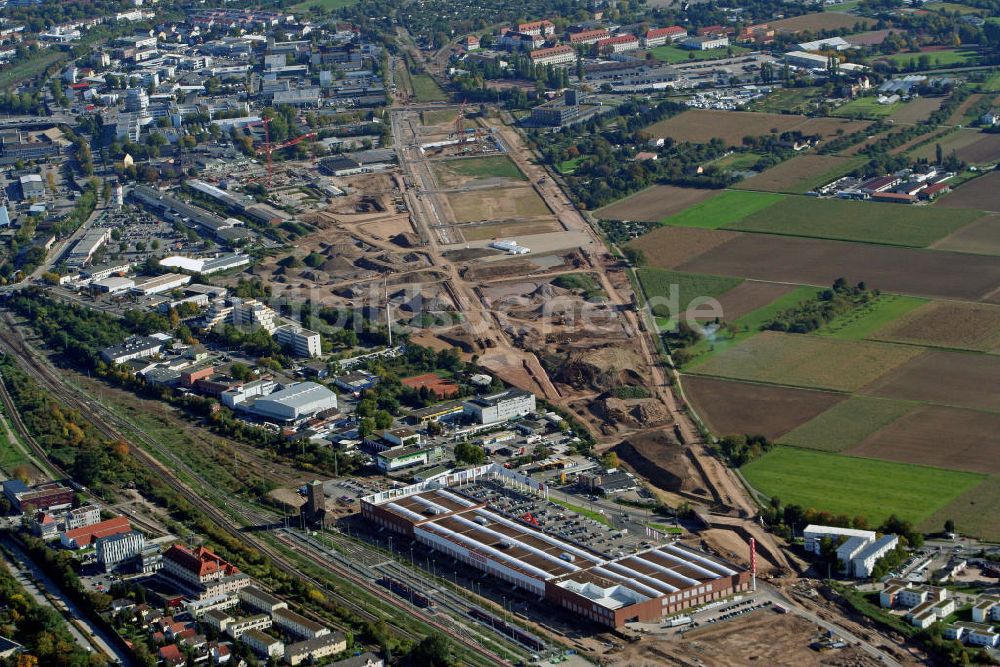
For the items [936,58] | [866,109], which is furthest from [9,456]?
[936,58]

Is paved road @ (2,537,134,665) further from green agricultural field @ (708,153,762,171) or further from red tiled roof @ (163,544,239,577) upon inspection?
green agricultural field @ (708,153,762,171)

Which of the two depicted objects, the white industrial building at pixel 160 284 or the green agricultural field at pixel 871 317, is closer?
the green agricultural field at pixel 871 317

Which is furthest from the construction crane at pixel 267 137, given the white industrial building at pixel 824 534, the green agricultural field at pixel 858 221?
the white industrial building at pixel 824 534

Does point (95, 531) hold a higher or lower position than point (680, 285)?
higher

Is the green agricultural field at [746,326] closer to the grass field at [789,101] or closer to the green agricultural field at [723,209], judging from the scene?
the green agricultural field at [723,209]

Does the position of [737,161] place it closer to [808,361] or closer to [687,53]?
[687,53]

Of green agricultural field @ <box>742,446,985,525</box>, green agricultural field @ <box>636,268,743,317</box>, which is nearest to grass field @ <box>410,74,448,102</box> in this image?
green agricultural field @ <box>636,268,743,317</box>
